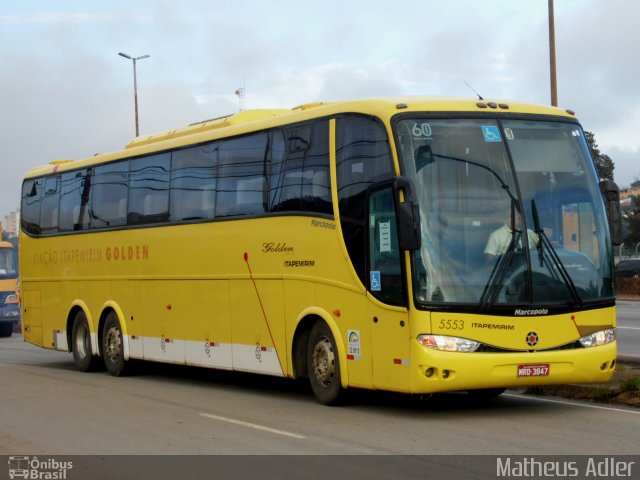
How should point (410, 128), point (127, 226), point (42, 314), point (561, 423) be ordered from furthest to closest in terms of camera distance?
point (42, 314), point (127, 226), point (410, 128), point (561, 423)

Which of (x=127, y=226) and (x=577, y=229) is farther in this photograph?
(x=127, y=226)

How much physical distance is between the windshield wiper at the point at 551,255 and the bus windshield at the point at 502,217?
11 millimetres

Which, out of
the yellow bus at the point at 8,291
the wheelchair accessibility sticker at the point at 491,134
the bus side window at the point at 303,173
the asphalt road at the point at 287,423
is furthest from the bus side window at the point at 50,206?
the yellow bus at the point at 8,291

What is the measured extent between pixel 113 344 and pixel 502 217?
9.58m

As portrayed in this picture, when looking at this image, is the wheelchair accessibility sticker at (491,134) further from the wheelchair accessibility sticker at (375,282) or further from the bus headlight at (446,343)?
the bus headlight at (446,343)

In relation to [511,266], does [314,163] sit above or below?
above

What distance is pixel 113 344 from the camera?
19484 mm

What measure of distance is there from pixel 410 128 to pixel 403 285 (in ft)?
5.70

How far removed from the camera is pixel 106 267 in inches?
768

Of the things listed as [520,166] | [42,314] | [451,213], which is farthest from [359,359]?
[42,314]
